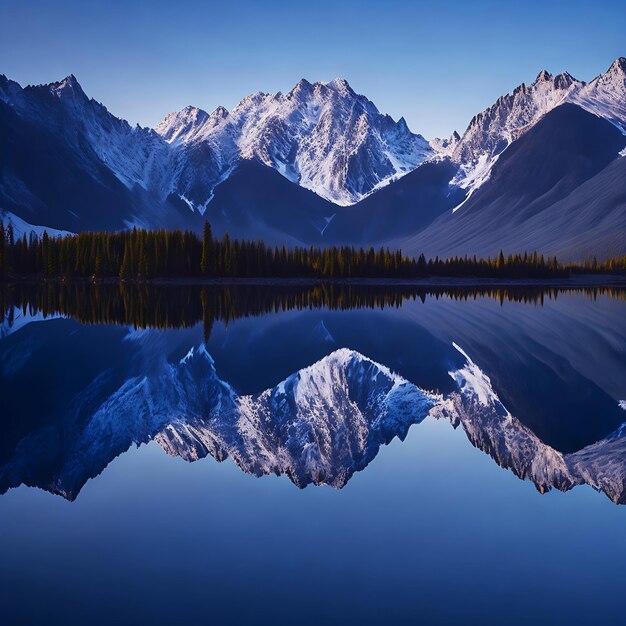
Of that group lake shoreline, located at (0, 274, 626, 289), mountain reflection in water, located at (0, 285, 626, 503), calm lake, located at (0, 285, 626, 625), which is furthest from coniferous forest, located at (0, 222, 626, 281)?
calm lake, located at (0, 285, 626, 625)

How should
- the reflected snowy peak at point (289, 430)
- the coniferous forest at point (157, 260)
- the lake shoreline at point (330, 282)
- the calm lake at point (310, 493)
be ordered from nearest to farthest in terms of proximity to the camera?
the calm lake at point (310, 493) < the reflected snowy peak at point (289, 430) < the coniferous forest at point (157, 260) < the lake shoreline at point (330, 282)

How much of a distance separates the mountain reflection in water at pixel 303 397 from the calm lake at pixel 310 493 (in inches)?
5.4

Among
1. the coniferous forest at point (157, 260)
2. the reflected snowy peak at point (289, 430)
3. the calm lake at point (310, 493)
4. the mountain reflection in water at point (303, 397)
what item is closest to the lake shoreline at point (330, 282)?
the coniferous forest at point (157, 260)

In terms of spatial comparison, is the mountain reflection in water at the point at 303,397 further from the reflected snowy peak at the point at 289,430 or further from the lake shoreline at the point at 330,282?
the lake shoreline at the point at 330,282

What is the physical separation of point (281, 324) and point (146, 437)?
41.7 meters

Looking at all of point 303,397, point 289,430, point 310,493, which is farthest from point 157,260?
point 310,493

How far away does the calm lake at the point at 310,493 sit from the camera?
35.0ft

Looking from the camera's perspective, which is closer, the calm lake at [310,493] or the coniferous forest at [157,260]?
the calm lake at [310,493]

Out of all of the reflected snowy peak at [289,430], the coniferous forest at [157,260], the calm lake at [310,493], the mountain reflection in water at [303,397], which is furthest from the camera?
the coniferous forest at [157,260]

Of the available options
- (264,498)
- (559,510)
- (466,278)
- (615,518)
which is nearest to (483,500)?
(559,510)

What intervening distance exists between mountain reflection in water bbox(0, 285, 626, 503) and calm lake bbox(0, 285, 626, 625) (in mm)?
137

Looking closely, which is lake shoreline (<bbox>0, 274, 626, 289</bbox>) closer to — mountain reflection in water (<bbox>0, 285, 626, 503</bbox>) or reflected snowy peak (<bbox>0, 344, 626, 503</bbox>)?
mountain reflection in water (<bbox>0, 285, 626, 503</bbox>)

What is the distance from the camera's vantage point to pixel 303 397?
2772cm

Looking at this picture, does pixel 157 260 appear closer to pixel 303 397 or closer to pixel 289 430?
pixel 303 397
